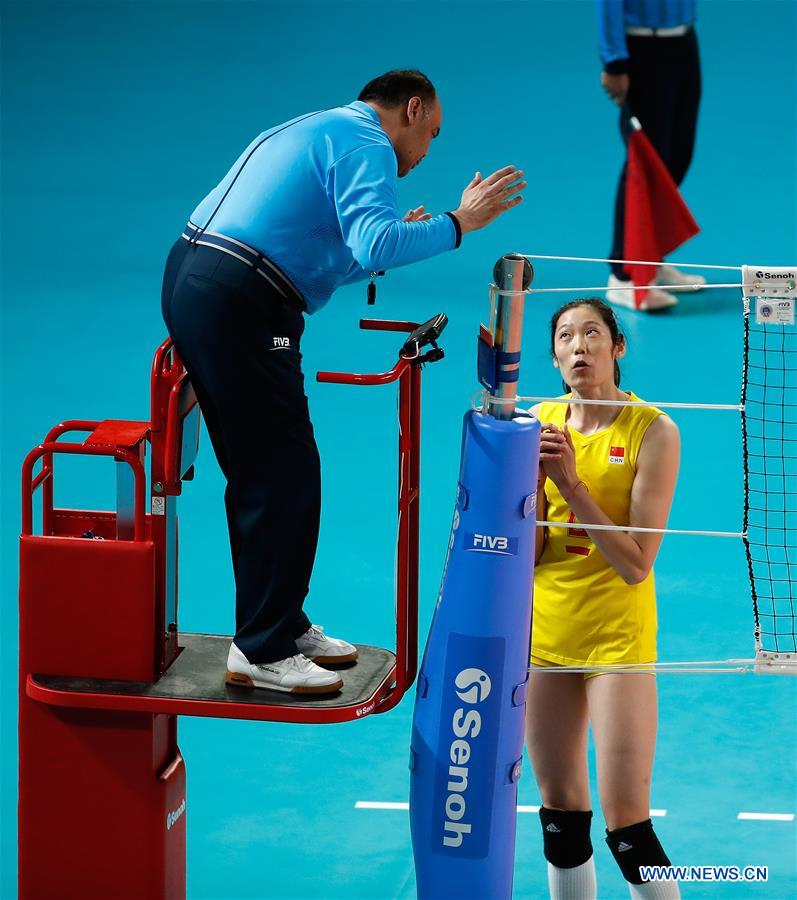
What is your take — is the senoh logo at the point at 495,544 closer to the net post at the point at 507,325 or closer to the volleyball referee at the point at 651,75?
the net post at the point at 507,325

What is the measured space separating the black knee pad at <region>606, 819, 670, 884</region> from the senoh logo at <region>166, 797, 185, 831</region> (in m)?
1.33

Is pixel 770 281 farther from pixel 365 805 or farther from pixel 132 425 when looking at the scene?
pixel 365 805

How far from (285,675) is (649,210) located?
8.03m

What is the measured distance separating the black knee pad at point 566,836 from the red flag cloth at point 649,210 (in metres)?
7.48

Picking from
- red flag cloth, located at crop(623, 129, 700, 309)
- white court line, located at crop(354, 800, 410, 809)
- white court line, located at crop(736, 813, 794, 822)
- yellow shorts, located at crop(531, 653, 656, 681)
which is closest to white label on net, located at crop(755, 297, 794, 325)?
yellow shorts, located at crop(531, 653, 656, 681)

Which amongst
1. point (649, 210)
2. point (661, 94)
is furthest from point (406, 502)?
point (661, 94)

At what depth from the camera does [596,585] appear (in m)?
4.72

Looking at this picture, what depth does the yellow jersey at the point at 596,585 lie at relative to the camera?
467cm

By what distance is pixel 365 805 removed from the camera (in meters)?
6.15

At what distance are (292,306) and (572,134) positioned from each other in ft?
40.0

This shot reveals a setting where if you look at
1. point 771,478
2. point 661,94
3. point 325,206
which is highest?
point 661,94

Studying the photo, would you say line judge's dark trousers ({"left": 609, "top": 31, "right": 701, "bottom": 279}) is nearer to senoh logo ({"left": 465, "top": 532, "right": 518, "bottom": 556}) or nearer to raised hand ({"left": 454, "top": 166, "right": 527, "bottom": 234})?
raised hand ({"left": 454, "top": 166, "right": 527, "bottom": 234})

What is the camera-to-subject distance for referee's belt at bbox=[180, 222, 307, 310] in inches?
174

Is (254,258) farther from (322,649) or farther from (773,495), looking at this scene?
(773,495)
